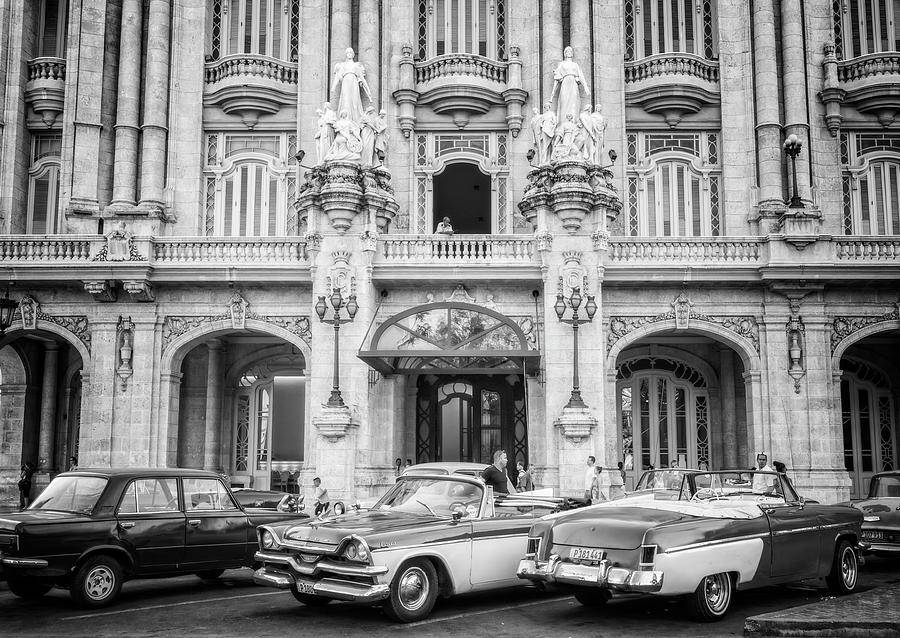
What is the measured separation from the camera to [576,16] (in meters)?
26.3

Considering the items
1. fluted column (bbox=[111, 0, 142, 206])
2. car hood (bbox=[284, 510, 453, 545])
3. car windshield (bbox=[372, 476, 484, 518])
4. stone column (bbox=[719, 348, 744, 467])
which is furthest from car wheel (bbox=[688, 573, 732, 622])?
fluted column (bbox=[111, 0, 142, 206])

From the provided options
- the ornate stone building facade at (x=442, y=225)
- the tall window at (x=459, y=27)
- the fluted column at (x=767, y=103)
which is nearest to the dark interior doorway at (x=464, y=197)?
the ornate stone building facade at (x=442, y=225)

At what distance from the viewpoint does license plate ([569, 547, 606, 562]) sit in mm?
9896

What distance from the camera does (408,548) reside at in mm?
10219

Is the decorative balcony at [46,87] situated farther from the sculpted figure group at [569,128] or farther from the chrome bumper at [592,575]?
the chrome bumper at [592,575]

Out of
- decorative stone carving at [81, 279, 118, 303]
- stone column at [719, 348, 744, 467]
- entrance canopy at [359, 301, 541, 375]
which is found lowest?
stone column at [719, 348, 744, 467]

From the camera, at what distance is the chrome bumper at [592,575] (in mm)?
9430

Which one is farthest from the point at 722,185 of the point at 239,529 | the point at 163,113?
the point at 239,529

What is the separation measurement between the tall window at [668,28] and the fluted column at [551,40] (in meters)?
2.29

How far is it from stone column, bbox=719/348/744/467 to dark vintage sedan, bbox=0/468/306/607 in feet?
52.7

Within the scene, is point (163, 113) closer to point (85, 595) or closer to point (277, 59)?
point (277, 59)

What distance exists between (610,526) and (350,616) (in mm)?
3204

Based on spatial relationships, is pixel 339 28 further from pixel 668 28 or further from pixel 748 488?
pixel 748 488

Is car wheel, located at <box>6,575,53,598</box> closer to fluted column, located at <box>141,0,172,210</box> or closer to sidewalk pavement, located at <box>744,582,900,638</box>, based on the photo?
sidewalk pavement, located at <box>744,582,900,638</box>
